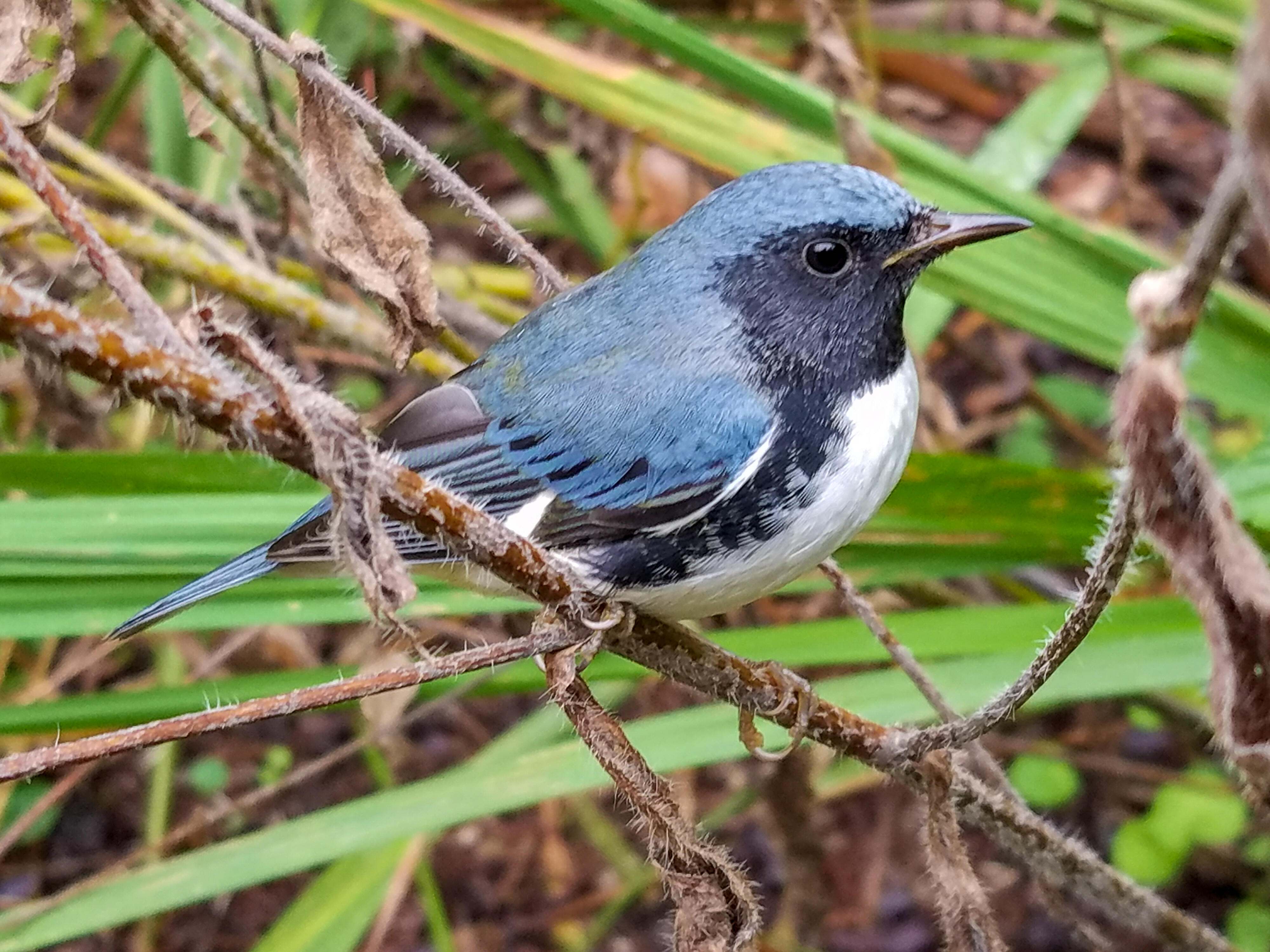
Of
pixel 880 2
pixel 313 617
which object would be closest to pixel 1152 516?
pixel 313 617

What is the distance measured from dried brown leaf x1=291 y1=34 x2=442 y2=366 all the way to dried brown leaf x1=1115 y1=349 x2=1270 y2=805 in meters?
0.63

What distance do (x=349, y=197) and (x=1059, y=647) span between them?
69 centimetres

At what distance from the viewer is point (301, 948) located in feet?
7.48

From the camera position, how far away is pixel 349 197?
1.01 metres

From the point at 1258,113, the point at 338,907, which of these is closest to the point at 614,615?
the point at 1258,113

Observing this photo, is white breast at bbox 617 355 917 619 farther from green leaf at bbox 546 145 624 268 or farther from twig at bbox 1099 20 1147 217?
green leaf at bbox 546 145 624 268

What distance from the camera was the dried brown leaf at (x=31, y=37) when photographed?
0.98m

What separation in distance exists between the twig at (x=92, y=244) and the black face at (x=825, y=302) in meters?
0.83

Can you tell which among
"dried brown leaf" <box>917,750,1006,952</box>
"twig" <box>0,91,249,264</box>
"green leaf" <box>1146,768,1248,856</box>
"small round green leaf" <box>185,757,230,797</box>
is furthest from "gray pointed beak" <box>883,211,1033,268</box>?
"small round green leaf" <box>185,757,230,797</box>

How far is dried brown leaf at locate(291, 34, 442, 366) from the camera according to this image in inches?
39.1

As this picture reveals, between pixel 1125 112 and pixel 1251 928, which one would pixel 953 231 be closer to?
pixel 1125 112

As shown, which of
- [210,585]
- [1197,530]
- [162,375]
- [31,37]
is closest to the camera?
[1197,530]

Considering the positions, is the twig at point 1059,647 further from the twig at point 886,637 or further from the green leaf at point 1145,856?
the green leaf at point 1145,856

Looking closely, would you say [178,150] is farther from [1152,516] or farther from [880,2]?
[1152,516]
